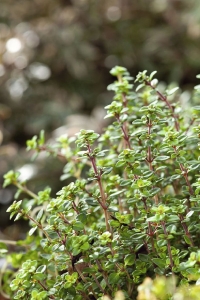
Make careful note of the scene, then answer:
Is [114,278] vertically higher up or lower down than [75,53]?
lower down

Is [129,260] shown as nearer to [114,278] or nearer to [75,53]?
[114,278]

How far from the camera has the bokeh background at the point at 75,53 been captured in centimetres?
190

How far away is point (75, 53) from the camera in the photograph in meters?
1.91

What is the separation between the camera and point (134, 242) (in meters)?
0.54

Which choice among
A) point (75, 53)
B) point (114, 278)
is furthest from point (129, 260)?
point (75, 53)

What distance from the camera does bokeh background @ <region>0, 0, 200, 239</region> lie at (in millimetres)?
1896

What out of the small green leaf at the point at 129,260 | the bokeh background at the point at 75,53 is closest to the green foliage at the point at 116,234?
the small green leaf at the point at 129,260

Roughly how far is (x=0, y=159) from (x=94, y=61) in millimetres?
681

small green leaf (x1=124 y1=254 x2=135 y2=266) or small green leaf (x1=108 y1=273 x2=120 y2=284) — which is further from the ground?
small green leaf (x1=124 y1=254 x2=135 y2=266)

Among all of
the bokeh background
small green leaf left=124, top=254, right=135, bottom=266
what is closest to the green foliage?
small green leaf left=124, top=254, right=135, bottom=266

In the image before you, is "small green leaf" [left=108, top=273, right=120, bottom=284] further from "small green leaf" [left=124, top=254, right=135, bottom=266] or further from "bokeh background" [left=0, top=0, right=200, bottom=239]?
"bokeh background" [left=0, top=0, right=200, bottom=239]

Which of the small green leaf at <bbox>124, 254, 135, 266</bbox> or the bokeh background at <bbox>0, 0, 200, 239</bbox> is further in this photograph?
the bokeh background at <bbox>0, 0, 200, 239</bbox>

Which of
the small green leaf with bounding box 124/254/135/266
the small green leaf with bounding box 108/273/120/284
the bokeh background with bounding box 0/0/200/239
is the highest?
the bokeh background with bounding box 0/0/200/239

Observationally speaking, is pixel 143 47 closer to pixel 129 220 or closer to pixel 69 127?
pixel 69 127
